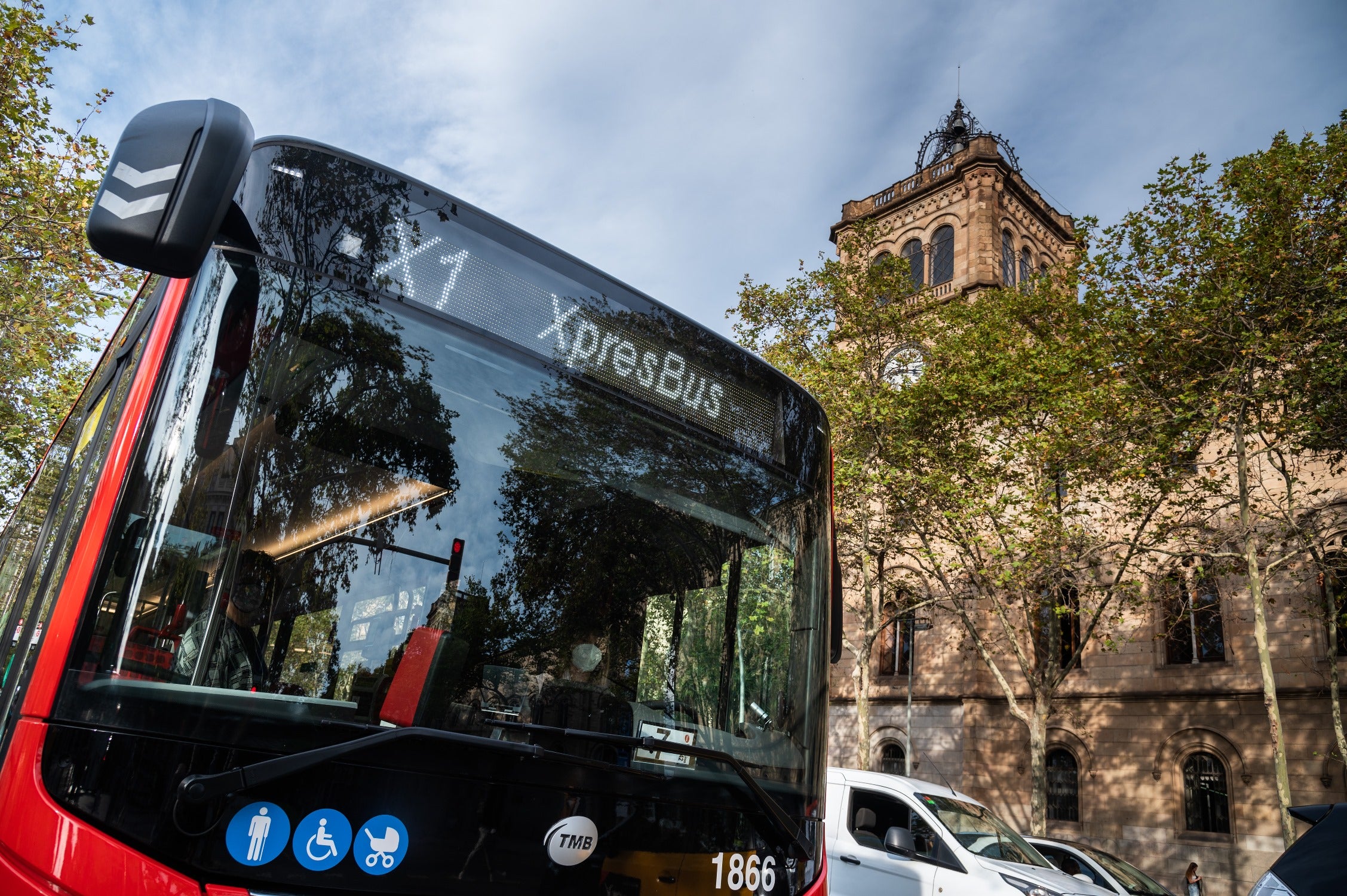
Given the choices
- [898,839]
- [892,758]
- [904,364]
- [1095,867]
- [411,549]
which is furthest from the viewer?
[892,758]

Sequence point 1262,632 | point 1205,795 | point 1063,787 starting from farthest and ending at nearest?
point 1063,787 → point 1205,795 → point 1262,632

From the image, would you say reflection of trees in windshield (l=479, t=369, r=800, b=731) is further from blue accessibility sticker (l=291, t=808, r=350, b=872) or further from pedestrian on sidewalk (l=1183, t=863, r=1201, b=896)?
pedestrian on sidewalk (l=1183, t=863, r=1201, b=896)

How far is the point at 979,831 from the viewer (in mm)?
8852

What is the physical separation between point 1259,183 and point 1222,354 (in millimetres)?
2777

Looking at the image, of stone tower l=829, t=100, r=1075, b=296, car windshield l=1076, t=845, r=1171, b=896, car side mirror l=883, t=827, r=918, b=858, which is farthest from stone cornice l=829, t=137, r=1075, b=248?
car side mirror l=883, t=827, r=918, b=858

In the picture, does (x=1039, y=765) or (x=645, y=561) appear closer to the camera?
(x=645, y=561)

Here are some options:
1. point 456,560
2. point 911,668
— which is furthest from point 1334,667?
point 456,560

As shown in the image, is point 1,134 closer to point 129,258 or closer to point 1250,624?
point 129,258

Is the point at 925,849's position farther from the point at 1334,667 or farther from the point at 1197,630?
the point at 1197,630

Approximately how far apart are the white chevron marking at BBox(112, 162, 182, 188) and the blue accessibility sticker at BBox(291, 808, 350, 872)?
1449 millimetres

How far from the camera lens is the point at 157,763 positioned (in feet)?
6.53

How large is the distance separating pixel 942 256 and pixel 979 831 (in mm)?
28277

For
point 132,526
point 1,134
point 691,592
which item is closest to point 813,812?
point 691,592

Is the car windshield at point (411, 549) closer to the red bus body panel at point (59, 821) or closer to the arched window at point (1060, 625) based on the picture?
the red bus body panel at point (59, 821)
